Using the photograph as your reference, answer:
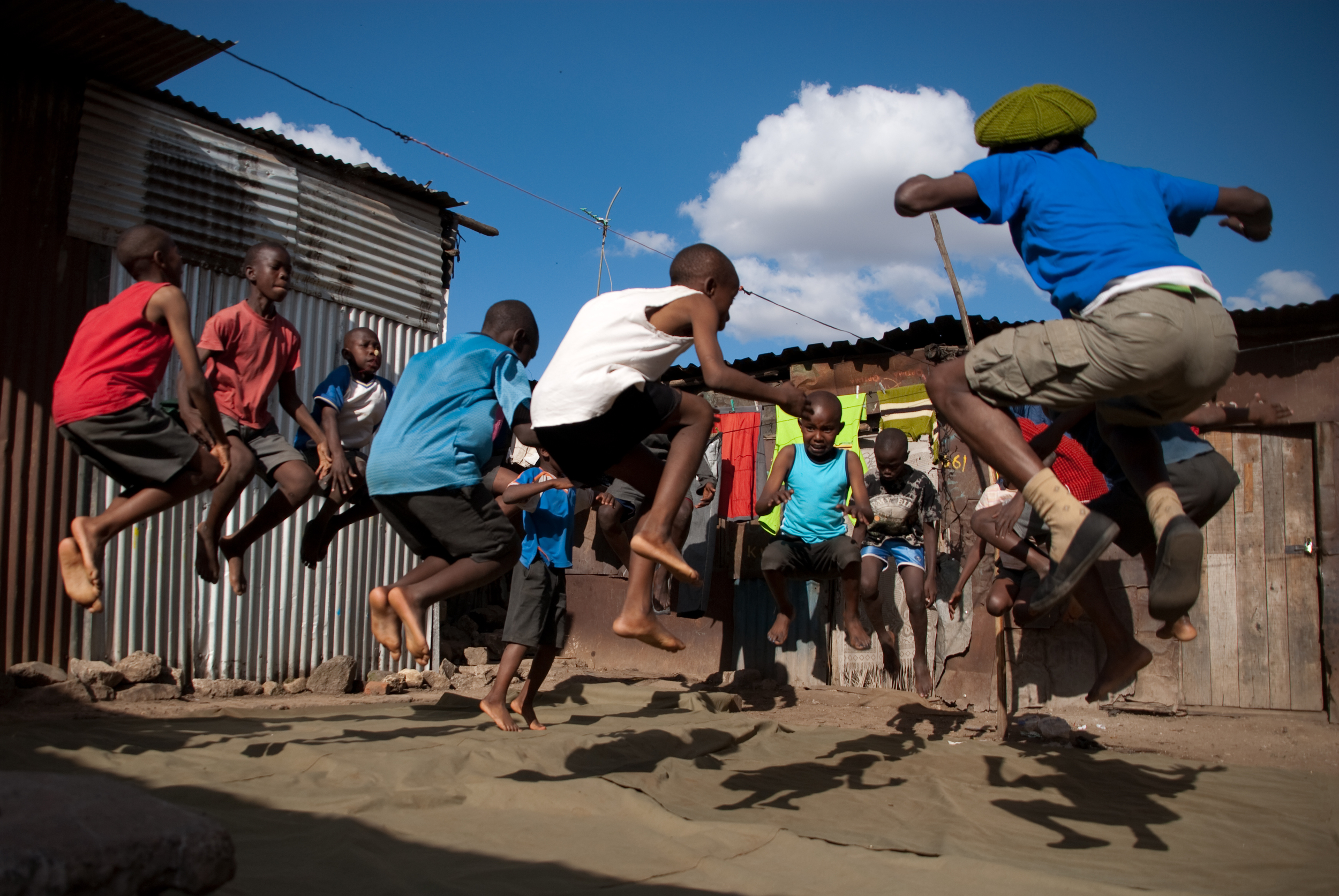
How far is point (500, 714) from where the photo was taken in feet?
20.1

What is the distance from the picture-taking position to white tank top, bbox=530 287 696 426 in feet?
12.1

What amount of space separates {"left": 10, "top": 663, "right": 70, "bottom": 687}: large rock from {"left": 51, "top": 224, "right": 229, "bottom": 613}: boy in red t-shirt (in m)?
3.32

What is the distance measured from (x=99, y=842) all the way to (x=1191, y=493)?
3707 millimetres

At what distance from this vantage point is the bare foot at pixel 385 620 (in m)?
4.37

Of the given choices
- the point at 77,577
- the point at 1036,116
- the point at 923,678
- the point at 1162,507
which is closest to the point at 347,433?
the point at 77,577

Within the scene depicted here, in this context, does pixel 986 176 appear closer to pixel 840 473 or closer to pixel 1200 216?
pixel 1200 216

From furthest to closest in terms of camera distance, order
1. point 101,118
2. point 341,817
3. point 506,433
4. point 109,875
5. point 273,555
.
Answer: point 273,555
point 101,118
point 506,433
point 341,817
point 109,875

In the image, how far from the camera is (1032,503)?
329 centimetres

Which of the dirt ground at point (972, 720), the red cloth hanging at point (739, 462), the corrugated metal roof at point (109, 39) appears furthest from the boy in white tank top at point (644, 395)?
the red cloth hanging at point (739, 462)

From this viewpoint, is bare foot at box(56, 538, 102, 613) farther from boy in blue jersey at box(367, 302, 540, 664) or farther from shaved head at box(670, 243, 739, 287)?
shaved head at box(670, 243, 739, 287)

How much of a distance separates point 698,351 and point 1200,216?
192 centimetres

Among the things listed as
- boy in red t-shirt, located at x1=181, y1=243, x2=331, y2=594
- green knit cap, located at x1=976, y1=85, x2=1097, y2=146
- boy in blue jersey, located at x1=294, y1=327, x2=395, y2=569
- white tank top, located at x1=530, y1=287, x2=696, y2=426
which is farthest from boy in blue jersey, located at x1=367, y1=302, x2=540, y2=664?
green knit cap, located at x1=976, y1=85, x2=1097, y2=146

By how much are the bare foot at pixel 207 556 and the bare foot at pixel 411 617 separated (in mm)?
1631

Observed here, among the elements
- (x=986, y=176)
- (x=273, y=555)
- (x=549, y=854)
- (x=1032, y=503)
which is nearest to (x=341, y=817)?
(x=549, y=854)
